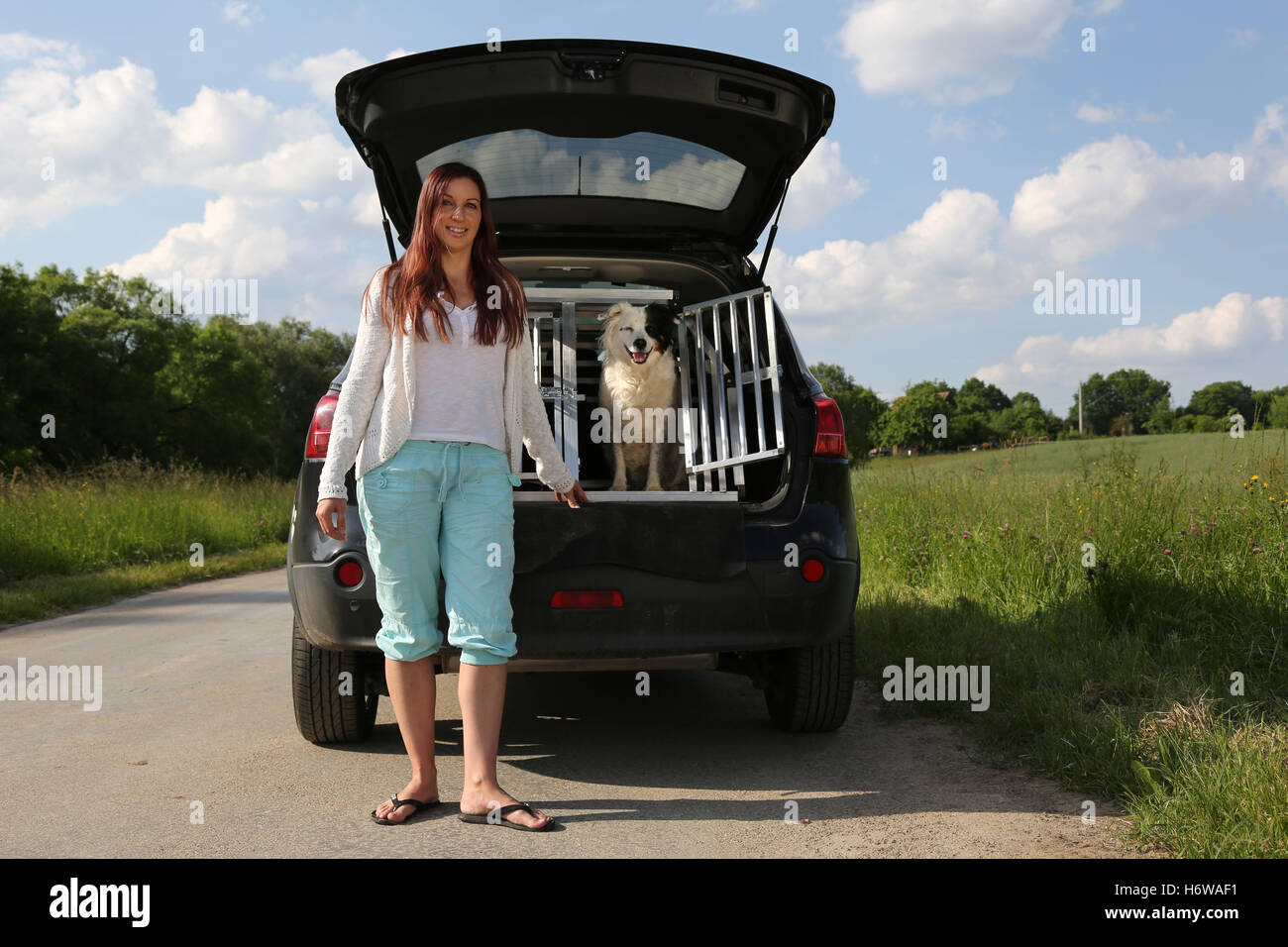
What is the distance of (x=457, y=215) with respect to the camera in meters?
3.35

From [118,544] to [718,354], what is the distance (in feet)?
37.7

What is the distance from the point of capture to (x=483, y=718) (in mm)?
3285

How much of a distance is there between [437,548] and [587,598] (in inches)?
21.7

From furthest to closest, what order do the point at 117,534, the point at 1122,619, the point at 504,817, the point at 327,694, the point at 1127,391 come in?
1. the point at 1127,391
2. the point at 117,534
3. the point at 1122,619
4. the point at 327,694
5. the point at 504,817

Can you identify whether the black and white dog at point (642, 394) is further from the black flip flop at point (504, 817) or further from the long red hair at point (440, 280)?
the black flip flop at point (504, 817)

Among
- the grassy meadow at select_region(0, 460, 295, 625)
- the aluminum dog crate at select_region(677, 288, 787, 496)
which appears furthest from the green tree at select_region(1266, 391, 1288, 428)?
the grassy meadow at select_region(0, 460, 295, 625)

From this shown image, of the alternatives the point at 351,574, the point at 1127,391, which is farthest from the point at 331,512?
the point at 1127,391

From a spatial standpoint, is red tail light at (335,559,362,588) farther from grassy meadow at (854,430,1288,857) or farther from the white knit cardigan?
grassy meadow at (854,430,1288,857)

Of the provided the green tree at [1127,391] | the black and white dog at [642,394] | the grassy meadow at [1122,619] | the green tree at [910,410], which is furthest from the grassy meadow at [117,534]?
the green tree at [1127,391]

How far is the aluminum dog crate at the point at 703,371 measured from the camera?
455cm

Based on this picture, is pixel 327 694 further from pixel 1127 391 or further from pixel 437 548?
pixel 1127 391

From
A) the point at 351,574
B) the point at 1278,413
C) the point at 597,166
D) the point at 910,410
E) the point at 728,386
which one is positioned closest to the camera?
the point at 351,574

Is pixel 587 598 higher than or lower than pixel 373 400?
lower
